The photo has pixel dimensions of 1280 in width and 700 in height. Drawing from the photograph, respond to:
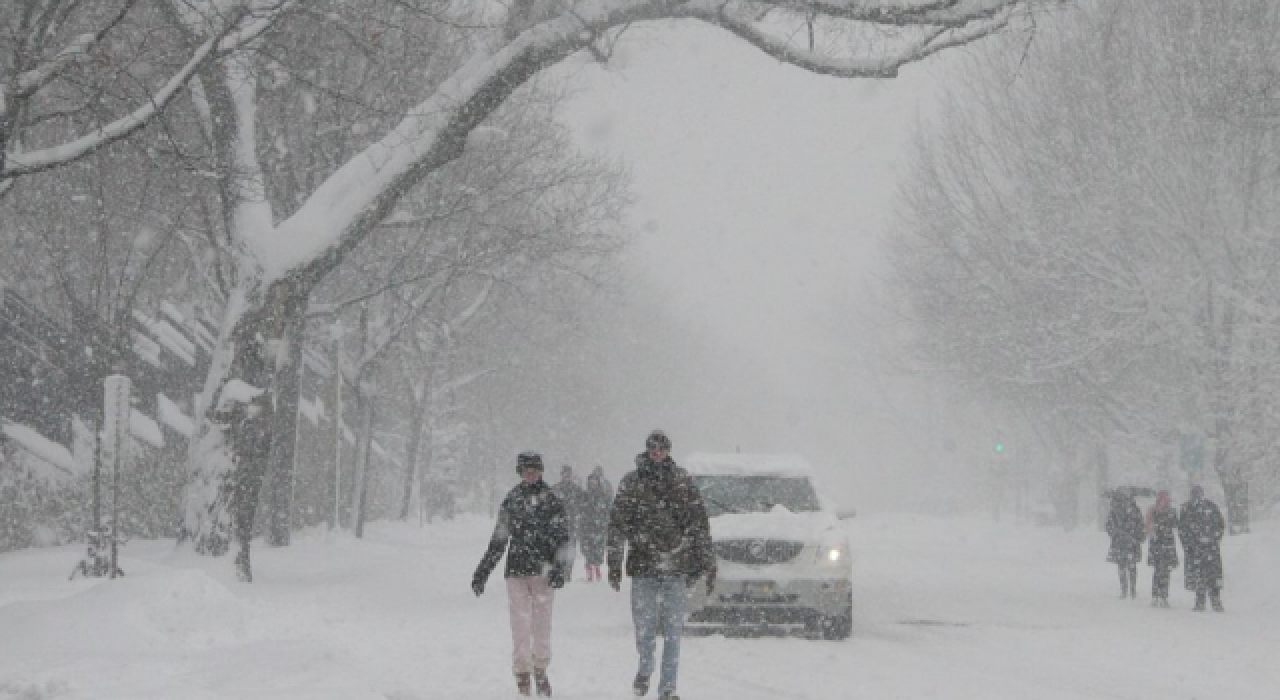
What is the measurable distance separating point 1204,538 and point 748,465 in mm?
7217

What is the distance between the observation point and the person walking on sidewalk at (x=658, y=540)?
1002cm

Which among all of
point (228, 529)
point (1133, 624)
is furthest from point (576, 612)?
point (1133, 624)

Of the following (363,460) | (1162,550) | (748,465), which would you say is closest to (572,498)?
(748,465)

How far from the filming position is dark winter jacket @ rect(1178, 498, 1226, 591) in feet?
62.9

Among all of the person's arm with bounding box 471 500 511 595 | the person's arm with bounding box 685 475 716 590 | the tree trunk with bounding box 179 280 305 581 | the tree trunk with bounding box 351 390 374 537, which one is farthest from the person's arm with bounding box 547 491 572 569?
the tree trunk with bounding box 351 390 374 537

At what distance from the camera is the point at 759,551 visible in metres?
14.0

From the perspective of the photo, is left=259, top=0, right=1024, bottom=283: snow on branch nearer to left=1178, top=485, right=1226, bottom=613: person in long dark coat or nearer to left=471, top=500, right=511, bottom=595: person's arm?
left=471, top=500, right=511, bottom=595: person's arm

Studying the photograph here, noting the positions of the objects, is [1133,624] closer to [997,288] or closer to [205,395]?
[205,395]

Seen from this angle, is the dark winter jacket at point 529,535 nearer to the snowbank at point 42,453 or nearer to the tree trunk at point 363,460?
the snowbank at point 42,453

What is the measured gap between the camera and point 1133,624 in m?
17.1

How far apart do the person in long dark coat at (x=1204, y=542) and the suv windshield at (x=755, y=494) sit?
6680mm

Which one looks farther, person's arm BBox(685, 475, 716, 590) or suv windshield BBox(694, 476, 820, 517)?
suv windshield BBox(694, 476, 820, 517)

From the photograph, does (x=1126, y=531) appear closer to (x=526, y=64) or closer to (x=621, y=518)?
(x=526, y=64)

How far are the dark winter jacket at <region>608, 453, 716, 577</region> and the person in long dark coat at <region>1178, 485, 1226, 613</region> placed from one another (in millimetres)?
11442
